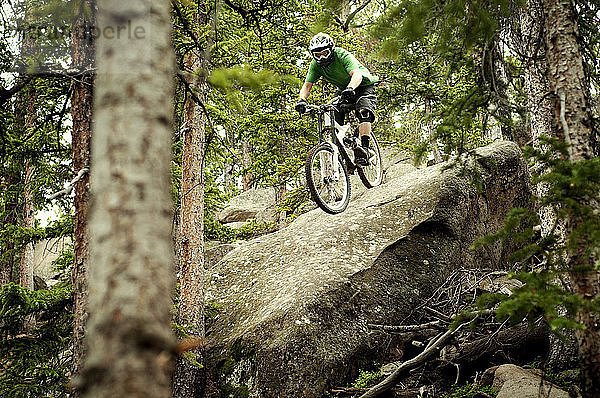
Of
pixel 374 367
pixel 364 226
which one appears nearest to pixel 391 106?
pixel 364 226

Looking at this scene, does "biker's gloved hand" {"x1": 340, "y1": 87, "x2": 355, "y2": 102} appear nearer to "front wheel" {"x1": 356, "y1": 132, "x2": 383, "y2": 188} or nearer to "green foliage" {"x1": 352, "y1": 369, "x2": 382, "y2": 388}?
"front wheel" {"x1": 356, "y1": 132, "x2": 383, "y2": 188}

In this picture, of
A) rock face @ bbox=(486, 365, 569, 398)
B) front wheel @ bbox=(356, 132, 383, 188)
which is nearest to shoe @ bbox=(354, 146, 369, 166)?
front wheel @ bbox=(356, 132, 383, 188)

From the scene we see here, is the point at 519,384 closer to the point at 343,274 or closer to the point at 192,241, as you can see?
the point at 343,274

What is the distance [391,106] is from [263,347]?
390 inches

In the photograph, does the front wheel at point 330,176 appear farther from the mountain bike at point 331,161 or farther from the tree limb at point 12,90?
the tree limb at point 12,90

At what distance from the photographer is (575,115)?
3.76 m

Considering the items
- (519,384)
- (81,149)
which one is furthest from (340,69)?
(519,384)

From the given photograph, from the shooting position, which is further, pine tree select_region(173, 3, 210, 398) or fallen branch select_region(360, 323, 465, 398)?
pine tree select_region(173, 3, 210, 398)

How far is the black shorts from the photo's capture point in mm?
8031

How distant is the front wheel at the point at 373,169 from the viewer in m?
9.35

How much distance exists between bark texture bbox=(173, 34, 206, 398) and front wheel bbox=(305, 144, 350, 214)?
2.01 metres

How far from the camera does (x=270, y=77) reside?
4.20 meters

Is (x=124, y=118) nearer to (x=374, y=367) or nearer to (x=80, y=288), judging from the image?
(x=80, y=288)

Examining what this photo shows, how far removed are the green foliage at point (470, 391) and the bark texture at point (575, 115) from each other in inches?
81.6
